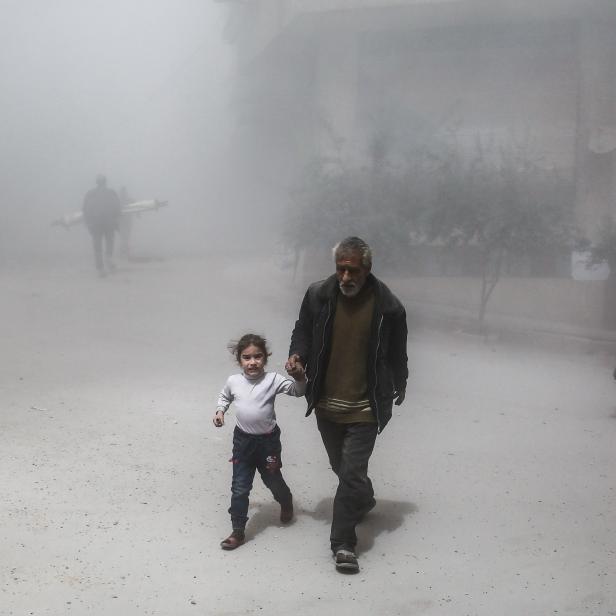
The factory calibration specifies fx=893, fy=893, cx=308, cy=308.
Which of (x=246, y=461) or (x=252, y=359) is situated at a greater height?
(x=252, y=359)

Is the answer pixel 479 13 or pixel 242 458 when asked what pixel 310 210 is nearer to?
pixel 479 13

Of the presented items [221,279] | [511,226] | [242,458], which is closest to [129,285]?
[221,279]

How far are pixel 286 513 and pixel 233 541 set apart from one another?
16.0 inches

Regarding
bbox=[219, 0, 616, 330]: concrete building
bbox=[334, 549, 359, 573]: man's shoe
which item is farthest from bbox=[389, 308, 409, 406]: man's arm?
bbox=[219, 0, 616, 330]: concrete building

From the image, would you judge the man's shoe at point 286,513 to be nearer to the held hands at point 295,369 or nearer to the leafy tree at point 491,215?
the held hands at point 295,369

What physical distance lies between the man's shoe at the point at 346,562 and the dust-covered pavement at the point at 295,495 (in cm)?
6

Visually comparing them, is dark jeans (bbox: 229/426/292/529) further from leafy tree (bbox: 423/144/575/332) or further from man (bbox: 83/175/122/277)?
man (bbox: 83/175/122/277)

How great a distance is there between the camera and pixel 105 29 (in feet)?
59.3

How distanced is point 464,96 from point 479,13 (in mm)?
1445

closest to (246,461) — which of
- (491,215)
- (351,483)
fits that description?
(351,483)

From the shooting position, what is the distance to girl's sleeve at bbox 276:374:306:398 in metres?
3.99

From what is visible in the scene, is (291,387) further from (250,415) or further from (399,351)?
(399,351)

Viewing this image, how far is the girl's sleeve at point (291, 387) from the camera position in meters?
3.99

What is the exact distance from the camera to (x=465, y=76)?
1625 cm
